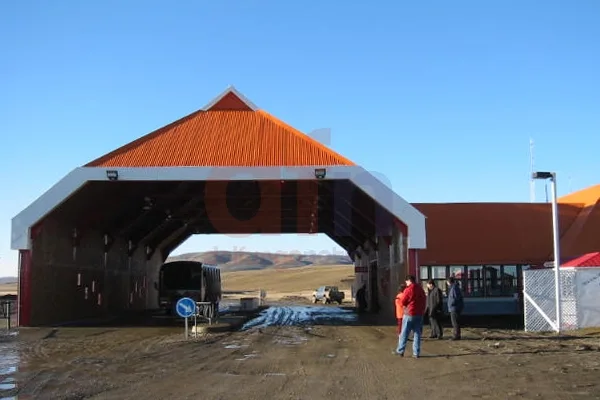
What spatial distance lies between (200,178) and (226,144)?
2.72 m

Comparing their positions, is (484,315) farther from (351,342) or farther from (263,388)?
(263,388)

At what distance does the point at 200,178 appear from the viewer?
79.8 feet

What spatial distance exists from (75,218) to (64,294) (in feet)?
11.2

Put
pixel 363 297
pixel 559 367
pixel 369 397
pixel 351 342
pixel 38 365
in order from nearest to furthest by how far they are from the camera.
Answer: pixel 369 397, pixel 559 367, pixel 38 365, pixel 351 342, pixel 363 297

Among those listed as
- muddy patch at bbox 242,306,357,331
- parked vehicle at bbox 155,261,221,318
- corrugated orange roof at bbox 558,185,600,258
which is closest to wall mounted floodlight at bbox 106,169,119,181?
muddy patch at bbox 242,306,357,331

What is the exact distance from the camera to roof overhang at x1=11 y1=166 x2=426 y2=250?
2417 centimetres

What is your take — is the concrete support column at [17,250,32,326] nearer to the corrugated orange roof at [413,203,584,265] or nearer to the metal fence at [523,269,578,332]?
the corrugated orange roof at [413,203,584,265]

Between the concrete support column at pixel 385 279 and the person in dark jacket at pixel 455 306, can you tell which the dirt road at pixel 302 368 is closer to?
the person in dark jacket at pixel 455 306

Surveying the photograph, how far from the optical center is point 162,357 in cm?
1524

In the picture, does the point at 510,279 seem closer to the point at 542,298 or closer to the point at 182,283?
the point at 542,298

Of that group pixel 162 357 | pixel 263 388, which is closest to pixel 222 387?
pixel 263 388

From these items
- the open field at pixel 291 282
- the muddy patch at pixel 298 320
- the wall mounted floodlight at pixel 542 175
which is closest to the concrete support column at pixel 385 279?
the muddy patch at pixel 298 320

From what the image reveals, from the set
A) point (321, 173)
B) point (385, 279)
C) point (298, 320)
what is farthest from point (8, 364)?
point (385, 279)

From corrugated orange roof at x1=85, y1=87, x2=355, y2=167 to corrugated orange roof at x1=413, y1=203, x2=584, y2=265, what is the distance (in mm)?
7862
